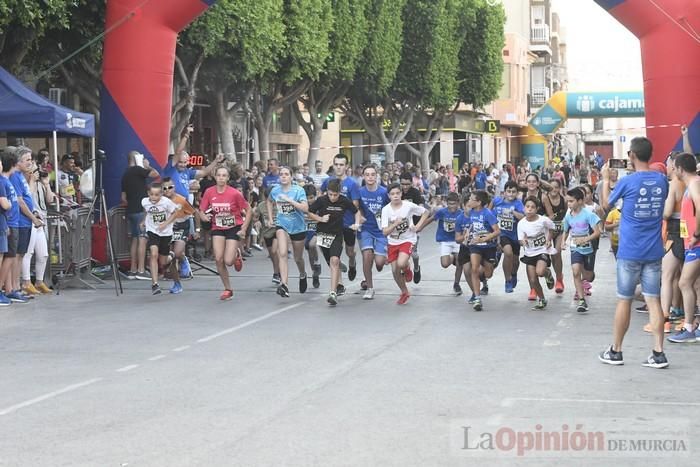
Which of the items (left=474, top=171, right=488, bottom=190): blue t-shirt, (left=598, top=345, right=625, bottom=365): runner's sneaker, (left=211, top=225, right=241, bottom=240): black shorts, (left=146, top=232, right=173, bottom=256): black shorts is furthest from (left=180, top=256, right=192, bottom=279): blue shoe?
(left=474, top=171, right=488, bottom=190): blue t-shirt

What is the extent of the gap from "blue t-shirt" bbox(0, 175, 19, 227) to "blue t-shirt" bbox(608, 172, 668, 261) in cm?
771

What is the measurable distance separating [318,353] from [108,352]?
6.10 ft

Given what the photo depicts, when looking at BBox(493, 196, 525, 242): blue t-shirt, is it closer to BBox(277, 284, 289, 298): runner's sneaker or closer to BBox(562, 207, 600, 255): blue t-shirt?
BBox(562, 207, 600, 255): blue t-shirt

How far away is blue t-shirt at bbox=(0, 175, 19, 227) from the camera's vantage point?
14.1m

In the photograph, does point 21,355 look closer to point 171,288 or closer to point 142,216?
point 171,288

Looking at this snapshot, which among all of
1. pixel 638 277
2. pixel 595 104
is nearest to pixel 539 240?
pixel 638 277

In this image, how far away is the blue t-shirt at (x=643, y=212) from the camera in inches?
369

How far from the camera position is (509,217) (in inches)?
573

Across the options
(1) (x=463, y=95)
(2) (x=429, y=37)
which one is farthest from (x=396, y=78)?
(1) (x=463, y=95)

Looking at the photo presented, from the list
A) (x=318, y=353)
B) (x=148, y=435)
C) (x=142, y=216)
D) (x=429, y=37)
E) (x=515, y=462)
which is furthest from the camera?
(x=429, y=37)

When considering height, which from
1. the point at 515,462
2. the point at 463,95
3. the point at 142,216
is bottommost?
the point at 515,462

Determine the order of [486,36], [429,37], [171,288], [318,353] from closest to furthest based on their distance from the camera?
[318,353] < [171,288] < [429,37] < [486,36]

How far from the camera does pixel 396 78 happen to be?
146 ft

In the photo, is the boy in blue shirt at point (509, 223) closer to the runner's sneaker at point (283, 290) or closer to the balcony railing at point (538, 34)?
the runner's sneaker at point (283, 290)
